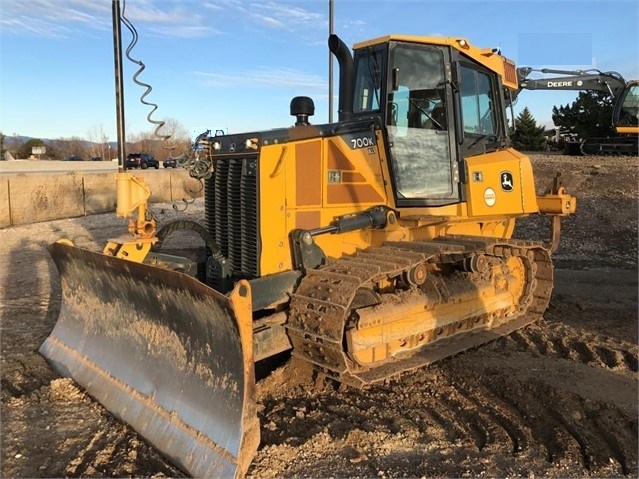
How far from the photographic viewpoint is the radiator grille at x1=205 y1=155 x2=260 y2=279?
5086 mm

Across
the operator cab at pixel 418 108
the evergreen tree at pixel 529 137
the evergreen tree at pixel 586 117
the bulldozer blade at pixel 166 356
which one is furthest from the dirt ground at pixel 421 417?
the evergreen tree at pixel 529 137

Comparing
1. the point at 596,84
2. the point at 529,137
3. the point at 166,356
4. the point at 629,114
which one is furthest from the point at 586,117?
the point at 166,356

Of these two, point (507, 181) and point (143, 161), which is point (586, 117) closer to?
point (507, 181)

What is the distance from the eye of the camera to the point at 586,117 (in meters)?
27.5

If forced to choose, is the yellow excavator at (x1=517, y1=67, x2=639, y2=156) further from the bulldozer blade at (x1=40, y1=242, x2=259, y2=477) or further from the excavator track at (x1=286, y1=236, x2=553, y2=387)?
the bulldozer blade at (x1=40, y1=242, x2=259, y2=477)

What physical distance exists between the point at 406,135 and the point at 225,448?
3438 mm

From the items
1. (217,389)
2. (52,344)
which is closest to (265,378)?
(217,389)

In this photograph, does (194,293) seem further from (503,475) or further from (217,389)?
(503,475)

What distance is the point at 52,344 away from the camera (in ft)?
19.4

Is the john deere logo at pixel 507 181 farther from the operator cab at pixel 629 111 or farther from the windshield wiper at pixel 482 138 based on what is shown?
the operator cab at pixel 629 111

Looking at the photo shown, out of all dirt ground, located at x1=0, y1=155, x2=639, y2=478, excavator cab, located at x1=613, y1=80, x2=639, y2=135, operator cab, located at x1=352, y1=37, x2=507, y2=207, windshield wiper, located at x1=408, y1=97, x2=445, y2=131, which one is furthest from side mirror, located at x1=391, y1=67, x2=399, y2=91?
excavator cab, located at x1=613, y1=80, x2=639, y2=135

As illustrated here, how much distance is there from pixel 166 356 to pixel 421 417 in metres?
2.12

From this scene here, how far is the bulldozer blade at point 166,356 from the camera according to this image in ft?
12.5

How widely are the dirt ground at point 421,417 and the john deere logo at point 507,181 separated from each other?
1698 mm
